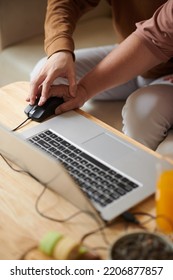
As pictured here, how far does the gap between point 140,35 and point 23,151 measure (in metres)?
0.61

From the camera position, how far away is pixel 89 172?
38.9 inches

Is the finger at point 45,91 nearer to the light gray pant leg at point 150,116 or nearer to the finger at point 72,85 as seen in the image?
the finger at point 72,85

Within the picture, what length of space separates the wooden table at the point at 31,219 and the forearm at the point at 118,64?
439mm

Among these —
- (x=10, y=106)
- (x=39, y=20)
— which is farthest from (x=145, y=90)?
(x=39, y=20)

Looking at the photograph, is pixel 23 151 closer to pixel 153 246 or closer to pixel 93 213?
pixel 93 213

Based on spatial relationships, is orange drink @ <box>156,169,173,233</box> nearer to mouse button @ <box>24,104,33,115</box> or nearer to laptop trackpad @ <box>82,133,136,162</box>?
laptop trackpad @ <box>82,133,136,162</box>

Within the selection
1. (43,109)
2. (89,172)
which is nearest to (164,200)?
(89,172)

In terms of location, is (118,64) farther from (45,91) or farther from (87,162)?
(87,162)

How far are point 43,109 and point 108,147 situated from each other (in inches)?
9.7

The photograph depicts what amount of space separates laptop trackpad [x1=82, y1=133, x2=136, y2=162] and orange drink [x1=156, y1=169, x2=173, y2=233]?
0.21 meters

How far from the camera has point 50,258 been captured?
807mm

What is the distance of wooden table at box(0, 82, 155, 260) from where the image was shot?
2.74 feet

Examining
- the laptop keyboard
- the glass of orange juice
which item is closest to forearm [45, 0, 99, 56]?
the laptop keyboard
